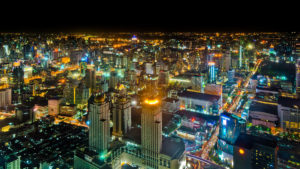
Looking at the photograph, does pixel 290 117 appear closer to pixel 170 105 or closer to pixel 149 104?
pixel 170 105

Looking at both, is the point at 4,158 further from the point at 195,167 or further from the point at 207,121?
the point at 207,121

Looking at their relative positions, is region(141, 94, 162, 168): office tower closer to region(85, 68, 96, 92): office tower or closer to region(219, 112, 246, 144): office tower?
region(219, 112, 246, 144): office tower

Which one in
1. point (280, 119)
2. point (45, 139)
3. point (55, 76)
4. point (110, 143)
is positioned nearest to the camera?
point (110, 143)

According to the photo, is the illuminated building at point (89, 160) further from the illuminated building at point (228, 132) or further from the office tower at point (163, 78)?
the office tower at point (163, 78)

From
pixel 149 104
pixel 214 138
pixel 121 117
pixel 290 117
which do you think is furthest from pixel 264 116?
pixel 121 117

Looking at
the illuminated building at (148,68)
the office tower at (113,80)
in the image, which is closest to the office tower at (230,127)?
the office tower at (113,80)

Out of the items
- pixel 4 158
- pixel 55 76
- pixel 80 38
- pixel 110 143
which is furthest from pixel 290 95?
pixel 80 38

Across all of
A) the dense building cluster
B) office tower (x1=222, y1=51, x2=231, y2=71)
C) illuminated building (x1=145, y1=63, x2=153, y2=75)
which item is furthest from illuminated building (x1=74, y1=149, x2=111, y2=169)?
office tower (x1=222, y1=51, x2=231, y2=71)
